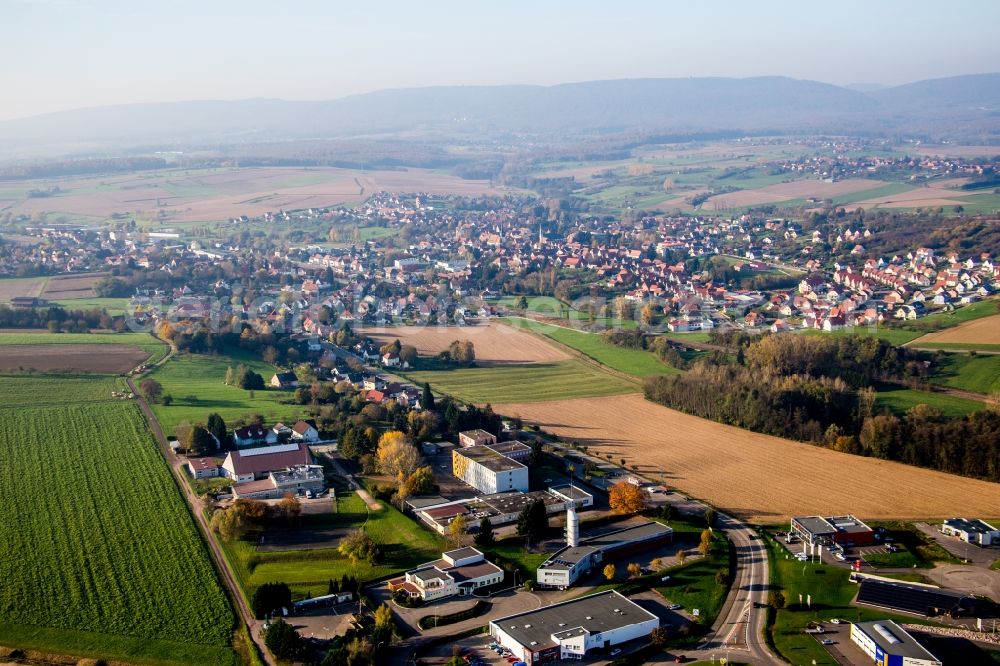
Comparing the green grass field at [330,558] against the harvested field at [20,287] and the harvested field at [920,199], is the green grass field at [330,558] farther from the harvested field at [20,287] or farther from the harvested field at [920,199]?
the harvested field at [920,199]

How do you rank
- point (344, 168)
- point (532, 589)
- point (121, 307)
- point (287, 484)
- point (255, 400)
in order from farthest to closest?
1. point (344, 168)
2. point (121, 307)
3. point (255, 400)
4. point (287, 484)
5. point (532, 589)

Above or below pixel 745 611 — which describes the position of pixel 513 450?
above

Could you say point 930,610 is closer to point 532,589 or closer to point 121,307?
point 532,589

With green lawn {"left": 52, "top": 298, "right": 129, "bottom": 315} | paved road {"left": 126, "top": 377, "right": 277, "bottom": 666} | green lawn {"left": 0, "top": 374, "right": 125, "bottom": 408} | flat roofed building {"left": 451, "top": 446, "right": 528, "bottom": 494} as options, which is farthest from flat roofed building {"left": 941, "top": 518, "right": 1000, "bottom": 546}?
green lawn {"left": 52, "top": 298, "right": 129, "bottom": 315}

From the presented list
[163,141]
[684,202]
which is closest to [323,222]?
[684,202]

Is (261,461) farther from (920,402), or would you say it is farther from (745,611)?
(920,402)

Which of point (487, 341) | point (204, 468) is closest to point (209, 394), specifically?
point (204, 468)

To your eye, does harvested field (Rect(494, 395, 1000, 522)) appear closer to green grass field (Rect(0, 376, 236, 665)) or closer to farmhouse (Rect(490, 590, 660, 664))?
farmhouse (Rect(490, 590, 660, 664))

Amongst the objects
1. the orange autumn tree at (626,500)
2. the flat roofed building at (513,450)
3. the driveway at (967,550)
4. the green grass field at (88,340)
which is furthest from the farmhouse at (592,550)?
the green grass field at (88,340)
